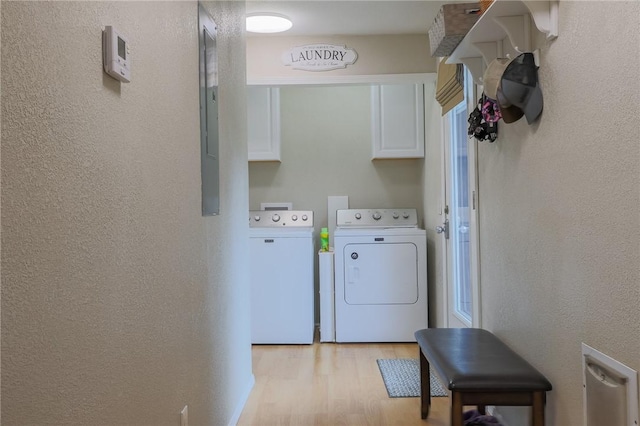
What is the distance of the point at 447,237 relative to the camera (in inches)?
133

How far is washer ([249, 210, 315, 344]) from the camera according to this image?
3.86m

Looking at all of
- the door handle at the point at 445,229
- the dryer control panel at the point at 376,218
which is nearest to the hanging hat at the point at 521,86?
the door handle at the point at 445,229

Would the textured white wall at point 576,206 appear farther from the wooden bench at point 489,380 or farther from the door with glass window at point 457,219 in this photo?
the door with glass window at point 457,219

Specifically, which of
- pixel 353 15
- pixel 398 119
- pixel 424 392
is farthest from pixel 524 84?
pixel 398 119

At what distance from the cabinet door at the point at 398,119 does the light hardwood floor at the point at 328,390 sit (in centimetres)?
156

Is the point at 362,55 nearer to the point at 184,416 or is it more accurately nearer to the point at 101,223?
the point at 184,416

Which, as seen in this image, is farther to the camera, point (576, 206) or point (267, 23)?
point (267, 23)

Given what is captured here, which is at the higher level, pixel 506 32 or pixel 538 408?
pixel 506 32

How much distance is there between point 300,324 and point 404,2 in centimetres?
234

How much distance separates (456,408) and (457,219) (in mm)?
1643

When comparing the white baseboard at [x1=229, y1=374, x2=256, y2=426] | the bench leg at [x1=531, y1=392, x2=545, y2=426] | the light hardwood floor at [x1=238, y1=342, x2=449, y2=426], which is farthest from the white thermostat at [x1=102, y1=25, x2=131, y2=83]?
the light hardwood floor at [x1=238, y1=342, x2=449, y2=426]

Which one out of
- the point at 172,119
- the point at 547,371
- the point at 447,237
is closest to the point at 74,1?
the point at 172,119

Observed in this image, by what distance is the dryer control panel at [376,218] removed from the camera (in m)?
4.36

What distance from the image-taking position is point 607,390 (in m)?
1.29
